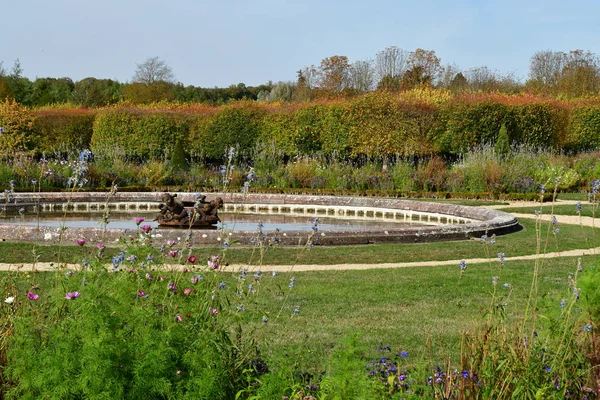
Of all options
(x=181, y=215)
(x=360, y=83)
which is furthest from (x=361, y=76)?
(x=181, y=215)

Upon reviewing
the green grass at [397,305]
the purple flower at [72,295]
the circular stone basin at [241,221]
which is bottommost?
the circular stone basin at [241,221]

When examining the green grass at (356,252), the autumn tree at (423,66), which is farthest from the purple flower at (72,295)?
the autumn tree at (423,66)

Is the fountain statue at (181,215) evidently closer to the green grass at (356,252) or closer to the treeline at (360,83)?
the green grass at (356,252)

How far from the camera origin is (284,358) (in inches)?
152

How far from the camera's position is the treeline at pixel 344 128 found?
26016 mm

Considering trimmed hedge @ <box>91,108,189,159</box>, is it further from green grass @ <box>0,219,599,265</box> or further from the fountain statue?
green grass @ <box>0,219,599,265</box>

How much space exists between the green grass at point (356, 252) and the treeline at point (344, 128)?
13.8 m

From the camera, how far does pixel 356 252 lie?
406 inches

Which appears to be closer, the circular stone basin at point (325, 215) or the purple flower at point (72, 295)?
the purple flower at point (72, 295)

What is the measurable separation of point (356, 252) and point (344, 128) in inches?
639

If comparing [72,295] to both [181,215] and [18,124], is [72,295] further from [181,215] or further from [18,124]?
[18,124]

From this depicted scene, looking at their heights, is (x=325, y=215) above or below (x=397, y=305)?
below

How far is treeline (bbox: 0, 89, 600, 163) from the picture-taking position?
85.4 ft

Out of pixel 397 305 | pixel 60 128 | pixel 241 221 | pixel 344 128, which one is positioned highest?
pixel 344 128
